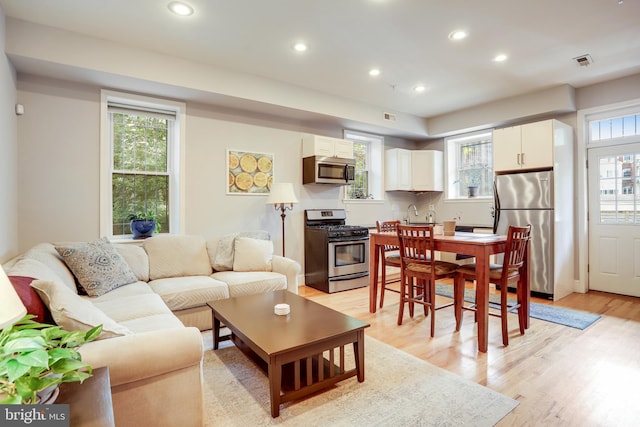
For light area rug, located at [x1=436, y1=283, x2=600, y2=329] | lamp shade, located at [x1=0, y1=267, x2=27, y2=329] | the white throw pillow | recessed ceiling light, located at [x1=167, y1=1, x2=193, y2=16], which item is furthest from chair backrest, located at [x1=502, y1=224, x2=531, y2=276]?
recessed ceiling light, located at [x1=167, y1=1, x2=193, y2=16]

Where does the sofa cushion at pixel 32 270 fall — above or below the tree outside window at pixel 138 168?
below

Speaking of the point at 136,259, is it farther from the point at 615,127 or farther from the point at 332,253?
the point at 615,127

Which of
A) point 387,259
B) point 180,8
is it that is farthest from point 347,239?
point 180,8

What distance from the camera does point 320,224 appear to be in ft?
16.4

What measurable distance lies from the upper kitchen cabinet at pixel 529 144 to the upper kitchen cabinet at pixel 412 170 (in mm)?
1195

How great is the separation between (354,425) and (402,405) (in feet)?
1.13

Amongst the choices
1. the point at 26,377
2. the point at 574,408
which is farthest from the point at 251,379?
the point at 574,408

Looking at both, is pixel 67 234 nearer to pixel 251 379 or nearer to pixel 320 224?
pixel 251 379

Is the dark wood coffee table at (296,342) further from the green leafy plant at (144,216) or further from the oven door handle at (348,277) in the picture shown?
the oven door handle at (348,277)

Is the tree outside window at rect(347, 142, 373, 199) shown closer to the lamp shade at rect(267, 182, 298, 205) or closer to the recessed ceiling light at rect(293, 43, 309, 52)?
the lamp shade at rect(267, 182, 298, 205)

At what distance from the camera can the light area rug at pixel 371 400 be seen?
180 centimetres

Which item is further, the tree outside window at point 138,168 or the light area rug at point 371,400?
the tree outside window at point 138,168

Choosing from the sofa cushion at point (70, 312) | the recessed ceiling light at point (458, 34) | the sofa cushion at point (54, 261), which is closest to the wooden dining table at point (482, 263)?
the recessed ceiling light at point (458, 34)

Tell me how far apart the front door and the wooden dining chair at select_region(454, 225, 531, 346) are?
233 centimetres
